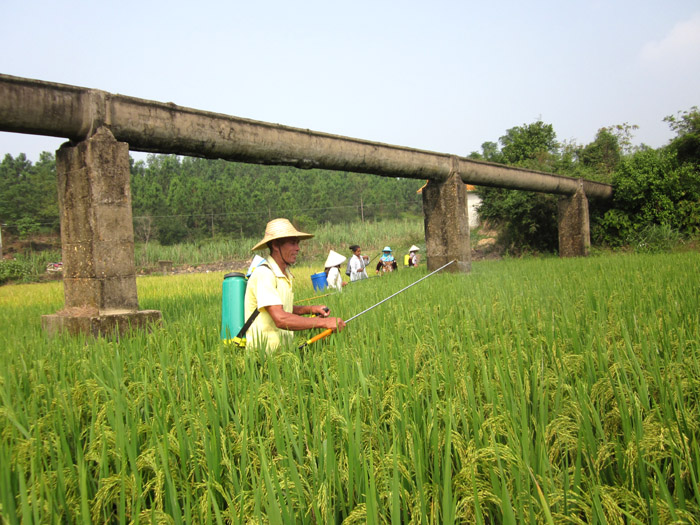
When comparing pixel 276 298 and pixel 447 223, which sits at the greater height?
pixel 447 223

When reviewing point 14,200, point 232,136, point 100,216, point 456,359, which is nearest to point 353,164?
point 232,136

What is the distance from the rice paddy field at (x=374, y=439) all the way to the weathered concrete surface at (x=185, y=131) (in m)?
2.37

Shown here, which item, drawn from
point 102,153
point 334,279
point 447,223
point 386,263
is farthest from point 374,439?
point 386,263

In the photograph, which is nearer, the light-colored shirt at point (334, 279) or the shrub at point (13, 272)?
the light-colored shirt at point (334, 279)

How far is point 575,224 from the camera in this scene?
596 inches

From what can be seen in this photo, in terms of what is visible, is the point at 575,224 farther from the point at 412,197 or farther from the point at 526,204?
the point at 412,197

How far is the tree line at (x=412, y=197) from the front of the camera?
15789mm

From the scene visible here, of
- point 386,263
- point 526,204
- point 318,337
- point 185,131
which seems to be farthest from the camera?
point 526,204

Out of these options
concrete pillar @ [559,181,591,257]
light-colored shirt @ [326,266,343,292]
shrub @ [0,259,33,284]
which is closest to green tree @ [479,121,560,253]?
concrete pillar @ [559,181,591,257]

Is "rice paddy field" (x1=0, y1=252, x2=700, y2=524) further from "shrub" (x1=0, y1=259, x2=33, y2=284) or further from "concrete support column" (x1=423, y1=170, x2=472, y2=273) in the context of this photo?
"shrub" (x1=0, y1=259, x2=33, y2=284)

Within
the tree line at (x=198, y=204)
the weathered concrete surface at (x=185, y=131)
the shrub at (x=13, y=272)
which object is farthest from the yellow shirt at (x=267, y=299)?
the tree line at (x=198, y=204)

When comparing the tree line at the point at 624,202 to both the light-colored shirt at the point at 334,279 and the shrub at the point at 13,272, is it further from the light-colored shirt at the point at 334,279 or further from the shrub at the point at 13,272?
the shrub at the point at 13,272

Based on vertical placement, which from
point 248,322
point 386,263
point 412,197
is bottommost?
point 386,263

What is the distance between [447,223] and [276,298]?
25.8 feet
